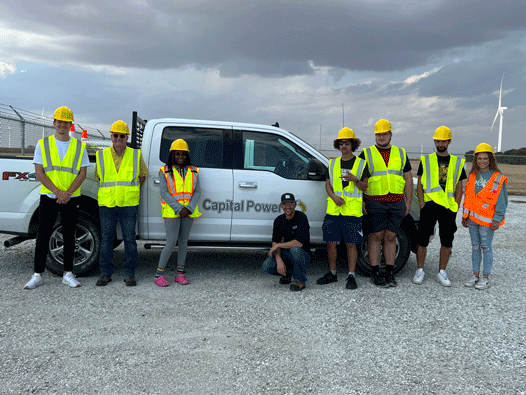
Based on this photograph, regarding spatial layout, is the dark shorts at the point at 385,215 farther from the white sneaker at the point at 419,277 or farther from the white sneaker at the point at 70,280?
the white sneaker at the point at 70,280

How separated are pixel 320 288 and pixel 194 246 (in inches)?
62.7

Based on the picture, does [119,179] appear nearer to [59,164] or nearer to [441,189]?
[59,164]

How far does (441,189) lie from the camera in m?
5.15

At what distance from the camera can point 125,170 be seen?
15.8ft

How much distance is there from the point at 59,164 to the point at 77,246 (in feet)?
3.48

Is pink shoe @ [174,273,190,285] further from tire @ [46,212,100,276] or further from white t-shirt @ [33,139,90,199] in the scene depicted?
white t-shirt @ [33,139,90,199]

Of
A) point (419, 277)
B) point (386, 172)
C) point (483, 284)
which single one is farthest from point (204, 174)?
point (483, 284)

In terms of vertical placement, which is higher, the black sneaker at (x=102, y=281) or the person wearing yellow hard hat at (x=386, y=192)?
the person wearing yellow hard hat at (x=386, y=192)

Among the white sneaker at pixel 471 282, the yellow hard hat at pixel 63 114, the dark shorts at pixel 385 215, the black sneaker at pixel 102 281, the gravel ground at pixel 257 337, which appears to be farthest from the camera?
the white sneaker at pixel 471 282

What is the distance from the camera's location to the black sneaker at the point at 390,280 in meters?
5.14

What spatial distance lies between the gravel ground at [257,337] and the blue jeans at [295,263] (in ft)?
0.64

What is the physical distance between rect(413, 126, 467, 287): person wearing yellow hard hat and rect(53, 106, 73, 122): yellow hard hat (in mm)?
4115

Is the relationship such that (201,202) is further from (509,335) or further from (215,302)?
(509,335)

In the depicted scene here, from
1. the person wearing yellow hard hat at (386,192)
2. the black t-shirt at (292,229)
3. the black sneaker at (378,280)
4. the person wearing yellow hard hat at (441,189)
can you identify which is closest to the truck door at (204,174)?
the black t-shirt at (292,229)
